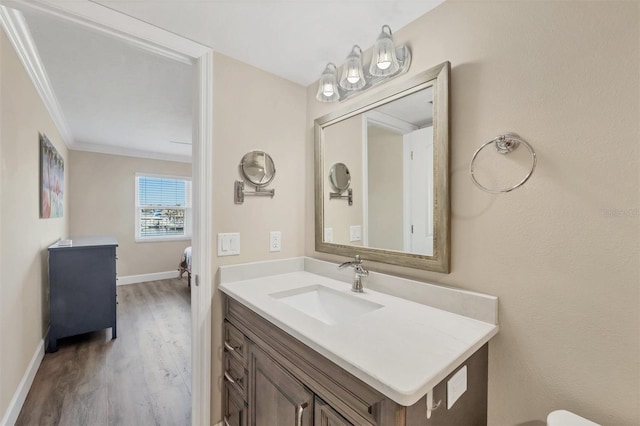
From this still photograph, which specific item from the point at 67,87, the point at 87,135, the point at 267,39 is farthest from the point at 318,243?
the point at 87,135

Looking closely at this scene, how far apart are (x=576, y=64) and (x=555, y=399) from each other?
1.07 metres

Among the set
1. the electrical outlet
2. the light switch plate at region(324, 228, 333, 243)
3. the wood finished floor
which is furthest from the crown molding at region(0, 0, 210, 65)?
the wood finished floor

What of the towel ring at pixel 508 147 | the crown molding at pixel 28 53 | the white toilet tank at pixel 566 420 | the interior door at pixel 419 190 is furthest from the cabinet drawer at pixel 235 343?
the crown molding at pixel 28 53

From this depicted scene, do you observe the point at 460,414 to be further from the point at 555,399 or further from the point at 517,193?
the point at 517,193

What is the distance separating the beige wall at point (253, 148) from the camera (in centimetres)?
154

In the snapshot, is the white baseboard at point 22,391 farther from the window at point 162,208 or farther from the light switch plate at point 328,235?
the window at point 162,208

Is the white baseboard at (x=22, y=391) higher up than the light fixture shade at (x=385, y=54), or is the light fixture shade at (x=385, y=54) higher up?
the light fixture shade at (x=385, y=54)

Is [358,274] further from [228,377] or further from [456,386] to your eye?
[228,377]

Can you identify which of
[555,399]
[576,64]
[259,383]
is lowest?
[259,383]

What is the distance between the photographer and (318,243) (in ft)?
5.88

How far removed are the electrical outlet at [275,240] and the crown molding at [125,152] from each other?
4185 millimetres

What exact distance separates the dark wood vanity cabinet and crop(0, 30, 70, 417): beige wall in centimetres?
139

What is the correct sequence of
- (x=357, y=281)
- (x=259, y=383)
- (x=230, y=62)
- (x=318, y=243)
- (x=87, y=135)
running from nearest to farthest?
(x=259, y=383) < (x=357, y=281) < (x=230, y=62) < (x=318, y=243) < (x=87, y=135)

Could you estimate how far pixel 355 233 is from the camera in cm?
158
